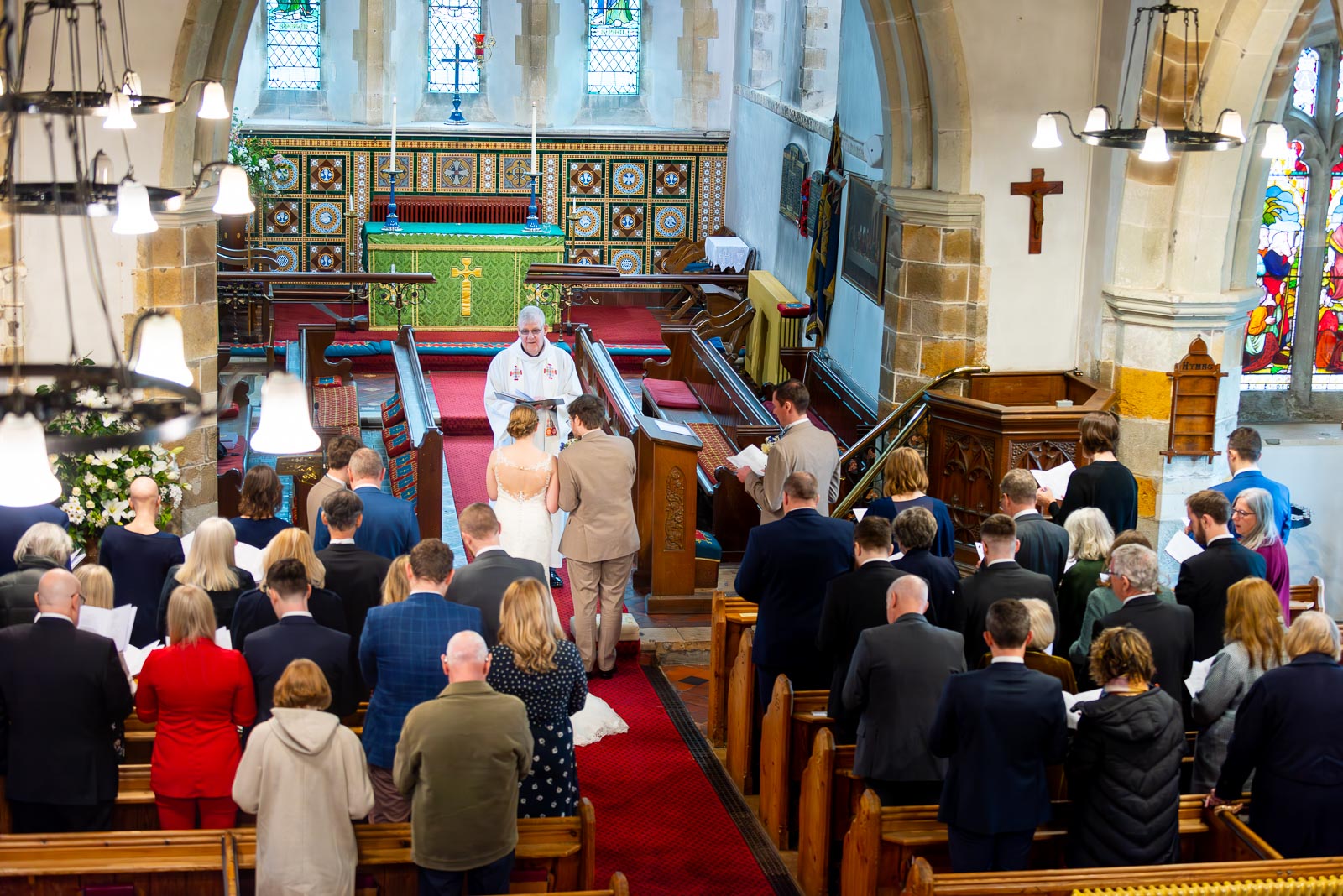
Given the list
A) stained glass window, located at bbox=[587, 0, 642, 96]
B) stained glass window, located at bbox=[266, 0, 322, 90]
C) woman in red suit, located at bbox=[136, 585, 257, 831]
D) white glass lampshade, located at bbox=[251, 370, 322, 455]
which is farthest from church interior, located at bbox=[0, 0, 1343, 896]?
stained glass window, located at bbox=[587, 0, 642, 96]

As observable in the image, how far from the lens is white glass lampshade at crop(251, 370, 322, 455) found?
15.7 ft

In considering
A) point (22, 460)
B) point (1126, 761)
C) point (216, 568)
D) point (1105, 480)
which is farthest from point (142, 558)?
point (1105, 480)

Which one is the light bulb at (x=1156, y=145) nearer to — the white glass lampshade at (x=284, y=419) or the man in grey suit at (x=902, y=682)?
the man in grey suit at (x=902, y=682)

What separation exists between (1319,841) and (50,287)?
6969mm

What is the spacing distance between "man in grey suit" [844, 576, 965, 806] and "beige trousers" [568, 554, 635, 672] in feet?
8.59

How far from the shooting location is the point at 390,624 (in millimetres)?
5066

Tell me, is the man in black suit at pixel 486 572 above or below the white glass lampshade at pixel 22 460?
below

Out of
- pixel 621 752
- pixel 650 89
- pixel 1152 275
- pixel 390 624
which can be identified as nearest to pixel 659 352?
pixel 650 89

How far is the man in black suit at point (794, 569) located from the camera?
20.5 ft

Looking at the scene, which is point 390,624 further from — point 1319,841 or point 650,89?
point 650,89

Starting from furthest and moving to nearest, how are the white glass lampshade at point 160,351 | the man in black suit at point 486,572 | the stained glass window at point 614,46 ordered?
the stained glass window at point 614,46
the man in black suit at point 486,572
the white glass lampshade at point 160,351

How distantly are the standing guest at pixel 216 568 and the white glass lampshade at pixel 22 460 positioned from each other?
5.14 feet

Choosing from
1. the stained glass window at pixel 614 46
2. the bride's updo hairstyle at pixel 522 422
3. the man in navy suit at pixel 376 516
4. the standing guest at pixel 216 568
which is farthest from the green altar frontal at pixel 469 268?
the standing guest at pixel 216 568

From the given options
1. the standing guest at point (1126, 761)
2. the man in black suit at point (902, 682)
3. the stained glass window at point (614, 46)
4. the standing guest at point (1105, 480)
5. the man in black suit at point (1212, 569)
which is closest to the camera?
the standing guest at point (1126, 761)
